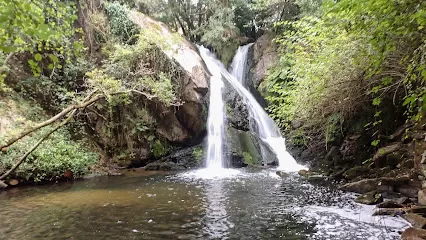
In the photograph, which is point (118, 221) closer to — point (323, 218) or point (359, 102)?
point (323, 218)

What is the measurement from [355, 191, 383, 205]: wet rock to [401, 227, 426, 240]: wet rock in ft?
6.17

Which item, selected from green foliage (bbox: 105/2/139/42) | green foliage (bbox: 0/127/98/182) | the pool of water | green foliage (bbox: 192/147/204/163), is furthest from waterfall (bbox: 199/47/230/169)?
green foliage (bbox: 0/127/98/182)

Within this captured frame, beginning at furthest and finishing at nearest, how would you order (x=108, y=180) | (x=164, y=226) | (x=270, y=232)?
(x=108, y=180), (x=164, y=226), (x=270, y=232)

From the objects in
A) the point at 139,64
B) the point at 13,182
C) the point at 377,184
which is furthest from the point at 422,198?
the point at 139,64

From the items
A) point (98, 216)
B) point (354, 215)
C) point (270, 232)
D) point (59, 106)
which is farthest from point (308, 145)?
point (59, 106)

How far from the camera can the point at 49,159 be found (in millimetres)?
11305

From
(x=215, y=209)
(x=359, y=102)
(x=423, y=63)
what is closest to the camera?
(x=423, y=63)

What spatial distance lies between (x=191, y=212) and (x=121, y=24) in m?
12.8

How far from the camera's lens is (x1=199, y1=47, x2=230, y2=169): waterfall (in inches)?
590

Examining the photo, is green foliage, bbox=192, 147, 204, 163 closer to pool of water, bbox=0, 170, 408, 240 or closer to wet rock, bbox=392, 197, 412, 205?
pool of water, bbox=0, 170, 408, 240

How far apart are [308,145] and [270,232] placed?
9.87 metres

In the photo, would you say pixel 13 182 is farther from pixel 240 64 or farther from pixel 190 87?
pixel 240 64

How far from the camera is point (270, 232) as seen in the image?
18.4 ft

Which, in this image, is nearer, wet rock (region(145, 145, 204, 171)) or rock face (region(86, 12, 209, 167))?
wet rock (region(145, 145, 204, 171))
